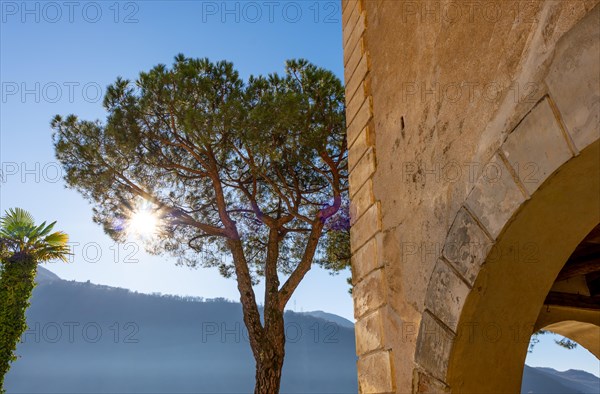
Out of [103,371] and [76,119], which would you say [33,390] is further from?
[76,119]

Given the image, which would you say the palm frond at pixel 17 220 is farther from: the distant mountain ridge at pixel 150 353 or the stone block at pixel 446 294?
the distant mountain ridge at pixel 150 353

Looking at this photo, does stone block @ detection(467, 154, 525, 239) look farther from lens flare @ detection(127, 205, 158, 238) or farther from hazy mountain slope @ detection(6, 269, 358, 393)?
hazy mountain slope @ detection(6, 269, 358, 393)

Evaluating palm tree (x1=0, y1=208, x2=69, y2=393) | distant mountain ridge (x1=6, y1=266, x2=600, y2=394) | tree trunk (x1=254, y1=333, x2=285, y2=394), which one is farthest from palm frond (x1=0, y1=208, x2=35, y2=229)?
distant mountain ridge (x1=6, y1=266, x2=600, y2=394)

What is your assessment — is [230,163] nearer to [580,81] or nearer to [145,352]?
[580,81]

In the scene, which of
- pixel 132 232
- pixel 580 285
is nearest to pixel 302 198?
pixel 132 232

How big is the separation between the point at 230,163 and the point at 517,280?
7.88 m

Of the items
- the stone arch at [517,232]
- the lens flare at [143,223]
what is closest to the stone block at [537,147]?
the stone arch at [517,232]

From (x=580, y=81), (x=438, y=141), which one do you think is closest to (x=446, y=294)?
(x=438, y=141)

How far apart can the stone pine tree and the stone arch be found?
6.33m

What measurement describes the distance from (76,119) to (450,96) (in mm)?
8865

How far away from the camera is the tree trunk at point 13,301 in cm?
995

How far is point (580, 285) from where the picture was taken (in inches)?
127

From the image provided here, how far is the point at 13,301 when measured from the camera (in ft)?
33.4

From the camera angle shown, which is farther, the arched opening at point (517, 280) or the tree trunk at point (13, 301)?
the tree trunk at point (13, 301)
